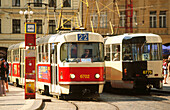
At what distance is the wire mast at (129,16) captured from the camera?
47.1 meters

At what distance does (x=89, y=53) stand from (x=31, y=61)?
2180mm

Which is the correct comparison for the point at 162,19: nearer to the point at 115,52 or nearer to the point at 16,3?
the point at 16,3

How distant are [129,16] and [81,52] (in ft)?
101

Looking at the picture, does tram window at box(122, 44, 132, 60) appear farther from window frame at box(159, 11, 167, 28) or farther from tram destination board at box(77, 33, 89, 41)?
window frame at box(159, 11, 167, 28)

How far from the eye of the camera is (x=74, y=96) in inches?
706

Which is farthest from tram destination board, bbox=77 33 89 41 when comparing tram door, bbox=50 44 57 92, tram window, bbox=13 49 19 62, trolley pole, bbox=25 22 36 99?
tram window, bbox=13 49 19 62

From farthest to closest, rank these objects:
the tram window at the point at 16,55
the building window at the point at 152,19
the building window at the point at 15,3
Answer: the building window at the point at 152,19 → the building window at the point at 15,3 → the tram window at the point at 16,55

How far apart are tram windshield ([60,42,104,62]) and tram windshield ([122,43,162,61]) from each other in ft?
9.55

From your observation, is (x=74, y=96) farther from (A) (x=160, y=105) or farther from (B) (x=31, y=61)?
(A) (x=160, y=105)

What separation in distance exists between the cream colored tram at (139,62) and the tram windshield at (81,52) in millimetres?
2826

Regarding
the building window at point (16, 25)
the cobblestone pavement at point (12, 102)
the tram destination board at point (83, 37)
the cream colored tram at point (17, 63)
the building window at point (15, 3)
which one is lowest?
the cobblestone pavement at point (12, 102)

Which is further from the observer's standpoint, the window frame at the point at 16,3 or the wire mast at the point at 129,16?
the window frame at the point at 16,3

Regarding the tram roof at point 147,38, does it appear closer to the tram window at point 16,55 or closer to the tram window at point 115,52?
the tram window at point 115,52

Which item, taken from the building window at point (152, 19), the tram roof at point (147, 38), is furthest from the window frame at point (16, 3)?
the tram roof at point (147, 38)
